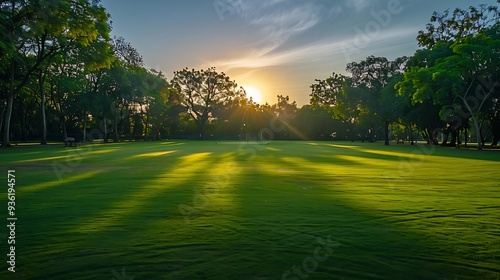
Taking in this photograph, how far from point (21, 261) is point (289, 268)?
2889 millimetres

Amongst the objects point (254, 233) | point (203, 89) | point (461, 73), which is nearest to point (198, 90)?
point (203, 89)

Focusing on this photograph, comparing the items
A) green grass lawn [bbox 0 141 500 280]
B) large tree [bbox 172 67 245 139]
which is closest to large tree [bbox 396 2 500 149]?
green grass lawn [bbox 0 141 500 280]

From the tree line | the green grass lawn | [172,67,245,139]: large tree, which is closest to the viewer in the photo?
the green grass lawn

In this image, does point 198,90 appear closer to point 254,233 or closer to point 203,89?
point 203,89

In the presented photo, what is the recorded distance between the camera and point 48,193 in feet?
28.4

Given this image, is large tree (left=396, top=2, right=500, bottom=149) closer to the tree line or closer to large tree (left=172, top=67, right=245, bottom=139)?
the tree line

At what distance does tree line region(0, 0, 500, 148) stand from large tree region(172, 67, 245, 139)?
0.78 ft

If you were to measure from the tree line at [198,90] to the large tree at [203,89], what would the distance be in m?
0.24

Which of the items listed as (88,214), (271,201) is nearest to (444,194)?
(271,201)

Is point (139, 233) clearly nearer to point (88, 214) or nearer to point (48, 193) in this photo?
point (88, 214)

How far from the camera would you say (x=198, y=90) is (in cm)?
→ 8562

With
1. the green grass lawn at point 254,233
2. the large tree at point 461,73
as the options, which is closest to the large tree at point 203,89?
the large tree at point 461,73

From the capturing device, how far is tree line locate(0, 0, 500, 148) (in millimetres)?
30047

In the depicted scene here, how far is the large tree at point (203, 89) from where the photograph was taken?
84188mm
